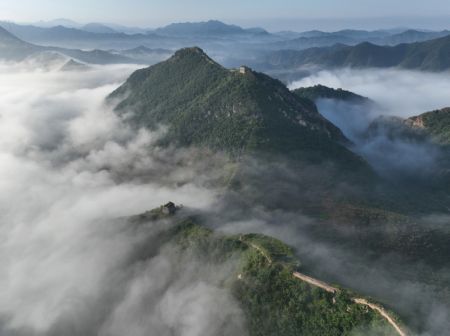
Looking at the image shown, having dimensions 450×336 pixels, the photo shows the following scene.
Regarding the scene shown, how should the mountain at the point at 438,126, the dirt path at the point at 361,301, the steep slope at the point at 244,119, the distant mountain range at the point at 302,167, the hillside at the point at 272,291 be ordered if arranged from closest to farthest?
the dirt path at the point at 361,301
the hillside at the point at 272,291
the distant mountain range at the point at 302,167
the steep slope at the point at 244,119
the mountain at the point at 438,126

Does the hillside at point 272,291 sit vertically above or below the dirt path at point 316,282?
below

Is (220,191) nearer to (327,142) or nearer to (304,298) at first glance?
(327,142)

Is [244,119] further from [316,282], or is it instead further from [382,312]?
[382,312]

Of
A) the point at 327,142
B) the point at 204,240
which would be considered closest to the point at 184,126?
the point at 327,142

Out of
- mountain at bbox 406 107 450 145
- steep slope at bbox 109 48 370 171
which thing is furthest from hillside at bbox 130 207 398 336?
mountain at bbox 406 107 450 145

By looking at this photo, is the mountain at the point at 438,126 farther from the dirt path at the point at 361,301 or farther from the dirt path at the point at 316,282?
the dirt path at the point at 361,301

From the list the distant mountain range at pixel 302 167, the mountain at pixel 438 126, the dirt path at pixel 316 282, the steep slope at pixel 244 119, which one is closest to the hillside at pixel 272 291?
the dirt path at pixel 316 282

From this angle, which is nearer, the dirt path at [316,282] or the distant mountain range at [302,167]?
the dirt path at [316,282]
